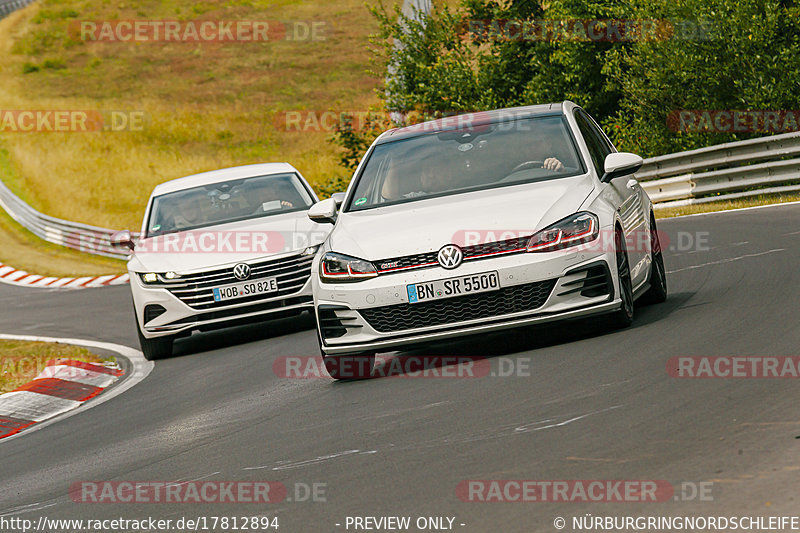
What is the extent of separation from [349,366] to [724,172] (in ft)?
47.1

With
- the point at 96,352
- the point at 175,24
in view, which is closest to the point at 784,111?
the point at 96,352

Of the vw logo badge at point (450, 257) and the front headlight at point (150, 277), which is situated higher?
the vw logo badge at point (450, 257)

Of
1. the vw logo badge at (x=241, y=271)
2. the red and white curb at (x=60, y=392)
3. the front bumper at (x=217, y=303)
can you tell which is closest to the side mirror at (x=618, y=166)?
the front bumper at (x=217, y=303)

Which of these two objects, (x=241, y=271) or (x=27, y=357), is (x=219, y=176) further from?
(x=27, y=357)

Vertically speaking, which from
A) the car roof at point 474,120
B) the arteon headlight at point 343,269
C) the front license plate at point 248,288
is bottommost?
the front license plate at point 248,288

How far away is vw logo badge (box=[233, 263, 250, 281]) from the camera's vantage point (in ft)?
37.9

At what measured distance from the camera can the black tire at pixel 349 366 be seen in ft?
27.4

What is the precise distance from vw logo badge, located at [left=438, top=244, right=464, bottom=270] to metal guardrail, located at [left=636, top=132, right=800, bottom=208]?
13427 millimetres

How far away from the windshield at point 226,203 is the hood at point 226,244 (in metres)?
0.36

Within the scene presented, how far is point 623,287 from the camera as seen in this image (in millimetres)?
8008

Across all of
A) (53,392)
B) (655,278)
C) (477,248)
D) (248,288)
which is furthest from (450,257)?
(53,392)

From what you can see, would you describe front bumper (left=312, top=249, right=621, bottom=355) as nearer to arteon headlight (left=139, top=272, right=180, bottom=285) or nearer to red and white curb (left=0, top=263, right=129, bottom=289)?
arteon headlight (left=139, top=272, right=180, bottom=285)

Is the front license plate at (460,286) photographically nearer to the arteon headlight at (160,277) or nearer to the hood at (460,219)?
the hood at (460,219)

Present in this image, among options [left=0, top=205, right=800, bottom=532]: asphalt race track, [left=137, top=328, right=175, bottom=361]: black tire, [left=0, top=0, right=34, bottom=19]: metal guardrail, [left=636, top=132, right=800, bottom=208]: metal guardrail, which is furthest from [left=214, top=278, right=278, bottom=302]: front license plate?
[left=0, top=0, right=34, bottom=19]: metal guardrail
